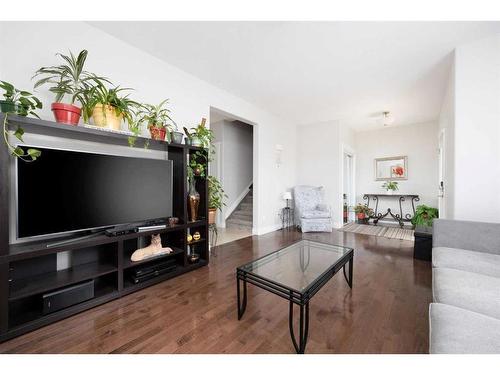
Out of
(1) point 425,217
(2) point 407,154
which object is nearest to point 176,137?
(1) point 425,217

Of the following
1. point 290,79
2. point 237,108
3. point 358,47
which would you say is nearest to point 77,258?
point 237,108

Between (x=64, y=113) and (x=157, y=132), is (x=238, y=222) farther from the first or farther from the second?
(x=64, y=113)

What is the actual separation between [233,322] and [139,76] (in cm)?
269

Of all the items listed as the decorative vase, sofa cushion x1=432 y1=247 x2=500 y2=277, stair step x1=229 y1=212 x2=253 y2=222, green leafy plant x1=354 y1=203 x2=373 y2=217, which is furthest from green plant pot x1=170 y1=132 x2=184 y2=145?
green leafy plant x1=354 y1=203 x2=373 y2=217

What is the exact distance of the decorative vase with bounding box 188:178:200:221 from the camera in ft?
8.22

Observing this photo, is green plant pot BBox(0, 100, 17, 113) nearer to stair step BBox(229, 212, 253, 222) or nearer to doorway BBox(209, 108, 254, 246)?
doorway BBox(209, 108, 254, 246)

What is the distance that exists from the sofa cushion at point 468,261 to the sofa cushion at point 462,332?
0.71 m

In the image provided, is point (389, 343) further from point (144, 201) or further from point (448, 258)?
point (144, 201)

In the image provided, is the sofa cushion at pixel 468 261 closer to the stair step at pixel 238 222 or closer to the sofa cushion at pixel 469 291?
the sofa cushion at pixel 469 291

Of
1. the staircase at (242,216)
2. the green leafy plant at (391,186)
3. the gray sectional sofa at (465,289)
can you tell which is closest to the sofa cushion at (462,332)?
the gray sectional sofa at (465,289)

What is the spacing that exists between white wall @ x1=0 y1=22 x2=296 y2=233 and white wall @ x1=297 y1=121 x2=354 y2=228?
1165 millimetres

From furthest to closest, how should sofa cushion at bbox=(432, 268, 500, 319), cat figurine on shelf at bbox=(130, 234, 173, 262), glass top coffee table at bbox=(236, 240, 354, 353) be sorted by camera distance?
cat figurine on shelf at bbox=(130, 234, 173, 262)
glass top coffee table at bbox=(236, 240, 354, 353)
sofa cushion at bbox=(432, 268, 500, 319)

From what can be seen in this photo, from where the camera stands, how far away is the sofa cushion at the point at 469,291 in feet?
3.40
